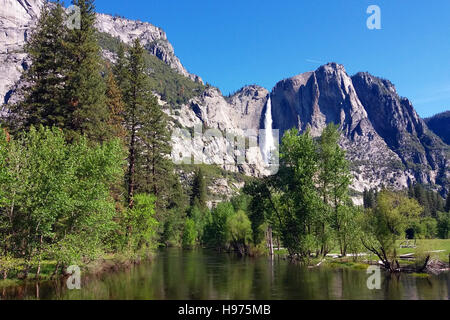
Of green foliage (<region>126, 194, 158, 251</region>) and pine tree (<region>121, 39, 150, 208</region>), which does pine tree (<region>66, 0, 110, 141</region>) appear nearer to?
pine tree (<region>121, 39, 150, 208</region>)

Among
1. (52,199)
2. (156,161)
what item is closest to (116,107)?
(156,161)

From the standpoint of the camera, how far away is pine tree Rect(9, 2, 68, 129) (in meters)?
39.5

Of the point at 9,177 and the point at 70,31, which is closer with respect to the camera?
the point at 9,177

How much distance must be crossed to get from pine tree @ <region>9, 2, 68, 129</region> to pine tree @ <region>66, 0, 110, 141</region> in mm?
1146

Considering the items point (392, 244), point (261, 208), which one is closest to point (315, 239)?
point (392, 244)

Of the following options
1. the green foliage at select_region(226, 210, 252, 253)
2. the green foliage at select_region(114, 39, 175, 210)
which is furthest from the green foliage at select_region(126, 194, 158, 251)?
the green foliage at select_region(226, 210, 252, 253)

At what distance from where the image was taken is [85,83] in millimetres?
39781

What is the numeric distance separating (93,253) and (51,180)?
8.02 meters

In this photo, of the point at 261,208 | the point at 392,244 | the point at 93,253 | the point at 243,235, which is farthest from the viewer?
the point at 243,235

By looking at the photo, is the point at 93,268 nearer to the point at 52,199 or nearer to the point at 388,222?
the point at 52,199

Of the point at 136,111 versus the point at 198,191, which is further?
the point at 198,191

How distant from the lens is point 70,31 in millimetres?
42312

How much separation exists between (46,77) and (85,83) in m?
5.76

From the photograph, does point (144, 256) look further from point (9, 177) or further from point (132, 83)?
point (9, 177)
